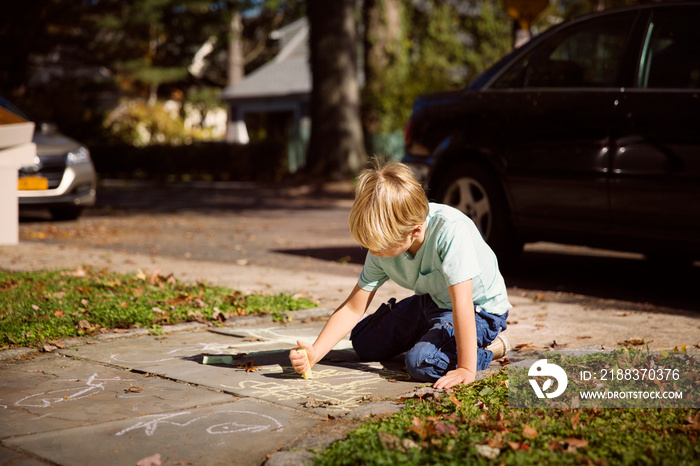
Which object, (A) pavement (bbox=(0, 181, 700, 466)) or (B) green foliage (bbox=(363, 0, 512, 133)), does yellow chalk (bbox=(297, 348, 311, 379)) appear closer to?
(A) pavement (bbox=(0, 181, 700, 466))

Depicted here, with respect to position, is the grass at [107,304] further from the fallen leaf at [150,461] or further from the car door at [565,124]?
the car door at [565,124]

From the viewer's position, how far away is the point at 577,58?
19.2 feet

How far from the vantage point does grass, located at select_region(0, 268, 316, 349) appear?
14.1 feet

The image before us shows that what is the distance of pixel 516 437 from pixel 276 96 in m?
30.8

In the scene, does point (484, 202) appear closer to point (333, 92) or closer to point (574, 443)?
point (574, 443)

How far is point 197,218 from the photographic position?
38.6ft

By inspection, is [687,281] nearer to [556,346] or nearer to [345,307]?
[556,346]

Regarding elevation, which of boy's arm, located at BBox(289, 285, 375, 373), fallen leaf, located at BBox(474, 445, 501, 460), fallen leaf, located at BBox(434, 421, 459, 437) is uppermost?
boy's arm, located at BBox(289, 285, 375, 373)

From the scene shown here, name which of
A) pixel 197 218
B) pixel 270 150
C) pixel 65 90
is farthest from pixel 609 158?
pixel 65 90

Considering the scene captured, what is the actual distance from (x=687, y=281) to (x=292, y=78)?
28.6 meters

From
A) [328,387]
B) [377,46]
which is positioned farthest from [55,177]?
[377,46]

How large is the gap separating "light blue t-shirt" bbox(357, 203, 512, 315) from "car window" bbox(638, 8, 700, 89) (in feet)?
7.78

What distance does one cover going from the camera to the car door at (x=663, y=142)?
16.5ft

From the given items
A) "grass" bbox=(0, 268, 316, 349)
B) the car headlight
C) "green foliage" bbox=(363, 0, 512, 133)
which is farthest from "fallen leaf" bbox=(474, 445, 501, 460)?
"green foliage" bbox=(363, 0, 512, 133)
